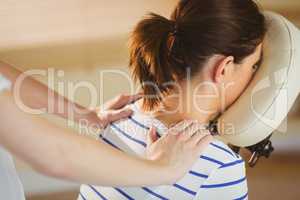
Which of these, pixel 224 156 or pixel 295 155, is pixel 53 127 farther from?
pixel 295 155

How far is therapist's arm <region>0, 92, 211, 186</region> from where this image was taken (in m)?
0.59

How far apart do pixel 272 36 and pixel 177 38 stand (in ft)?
0.88

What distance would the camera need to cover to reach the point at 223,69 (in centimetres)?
93

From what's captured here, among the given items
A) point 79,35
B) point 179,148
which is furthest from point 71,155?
point 79,35

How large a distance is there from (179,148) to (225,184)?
179mm

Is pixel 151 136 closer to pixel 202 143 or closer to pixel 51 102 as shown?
pixel 202 143

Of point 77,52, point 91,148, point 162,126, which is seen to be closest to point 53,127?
point 91,148

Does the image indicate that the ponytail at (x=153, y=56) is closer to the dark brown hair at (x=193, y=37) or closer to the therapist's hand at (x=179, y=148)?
the dark brown hair at (x=193, y=37)

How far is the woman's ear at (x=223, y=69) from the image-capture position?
0.91 m

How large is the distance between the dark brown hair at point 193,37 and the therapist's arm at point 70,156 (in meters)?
0.25

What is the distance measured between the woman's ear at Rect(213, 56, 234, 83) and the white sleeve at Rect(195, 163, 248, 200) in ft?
0.64

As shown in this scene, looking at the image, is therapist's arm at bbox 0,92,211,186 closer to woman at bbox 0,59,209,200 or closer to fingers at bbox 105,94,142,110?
woman at bbox 0,59,209,200

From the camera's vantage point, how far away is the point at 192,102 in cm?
98

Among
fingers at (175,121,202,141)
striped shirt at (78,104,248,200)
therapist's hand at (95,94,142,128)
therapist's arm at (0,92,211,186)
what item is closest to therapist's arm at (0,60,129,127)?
therapist's hand at (95,94,142,128)
